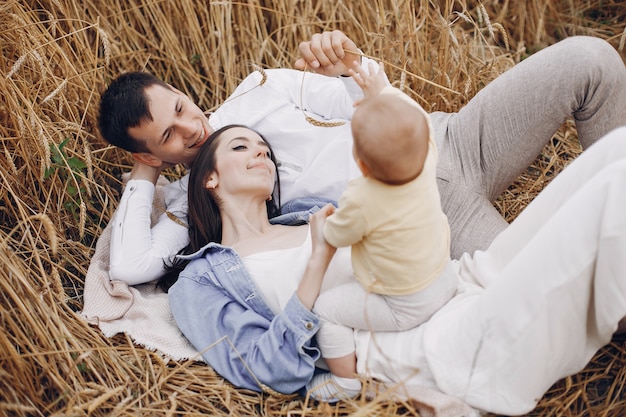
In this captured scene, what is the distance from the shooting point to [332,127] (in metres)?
2.26

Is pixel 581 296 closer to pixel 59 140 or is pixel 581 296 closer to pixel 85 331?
pixel 85 331

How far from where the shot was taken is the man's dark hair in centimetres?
224

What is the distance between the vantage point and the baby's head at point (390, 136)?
124cm

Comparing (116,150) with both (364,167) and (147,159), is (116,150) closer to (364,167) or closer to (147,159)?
(147,159)

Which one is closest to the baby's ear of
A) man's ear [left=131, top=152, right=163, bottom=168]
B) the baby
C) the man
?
the baby

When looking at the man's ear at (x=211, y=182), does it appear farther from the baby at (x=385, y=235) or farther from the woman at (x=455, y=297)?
the baby at (x=385, y=235)

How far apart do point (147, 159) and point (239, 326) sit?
85 centimetres

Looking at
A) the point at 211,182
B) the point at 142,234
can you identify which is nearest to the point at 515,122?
the point at 211,182

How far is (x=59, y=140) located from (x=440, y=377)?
172cm

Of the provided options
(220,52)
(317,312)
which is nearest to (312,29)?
(220,52)

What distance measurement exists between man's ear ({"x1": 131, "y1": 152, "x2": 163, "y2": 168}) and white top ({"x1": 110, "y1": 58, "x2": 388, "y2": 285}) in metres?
0.09

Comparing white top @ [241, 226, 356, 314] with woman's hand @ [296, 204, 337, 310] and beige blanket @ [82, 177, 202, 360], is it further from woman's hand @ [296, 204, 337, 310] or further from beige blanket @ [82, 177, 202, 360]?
beige blanket @ [82, 177, 202, 360]

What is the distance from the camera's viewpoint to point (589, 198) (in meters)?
1.36

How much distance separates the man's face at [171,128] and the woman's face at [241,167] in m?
0.15
